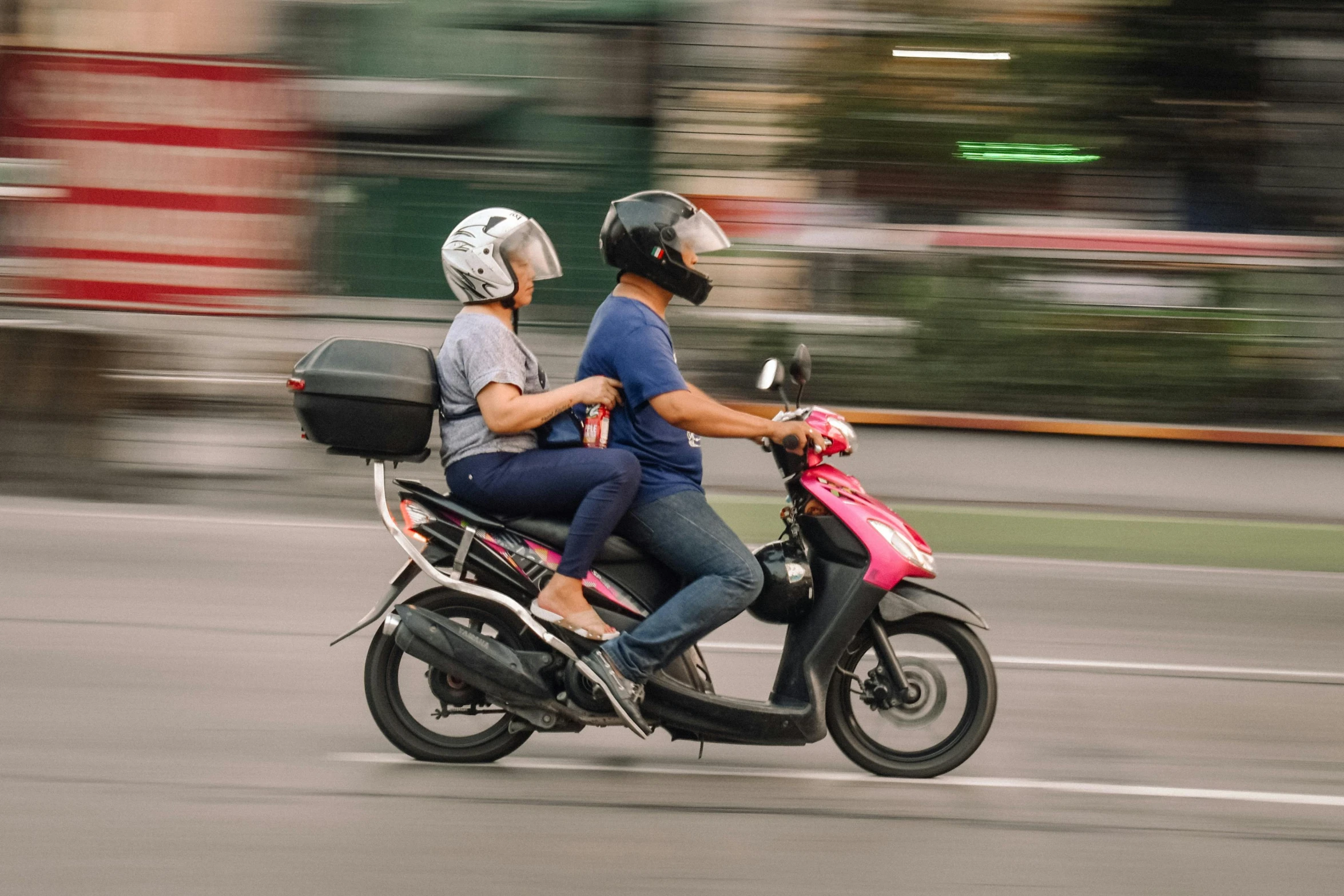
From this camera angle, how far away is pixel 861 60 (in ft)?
37.4

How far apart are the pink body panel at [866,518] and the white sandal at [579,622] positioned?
79cm

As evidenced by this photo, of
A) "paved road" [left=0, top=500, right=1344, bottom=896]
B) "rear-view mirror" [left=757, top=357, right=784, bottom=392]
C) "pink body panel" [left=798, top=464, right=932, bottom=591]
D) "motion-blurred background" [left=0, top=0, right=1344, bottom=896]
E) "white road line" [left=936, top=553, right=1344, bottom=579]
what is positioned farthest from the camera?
"white road line" [left=936, top=553, right=1344, bottom=579]

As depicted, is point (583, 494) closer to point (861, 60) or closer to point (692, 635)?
point (692, 635)

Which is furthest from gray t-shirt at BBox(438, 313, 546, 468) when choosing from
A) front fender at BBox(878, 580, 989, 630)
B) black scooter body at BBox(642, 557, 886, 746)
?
front fender at BBox(878, 580, 989, 630)

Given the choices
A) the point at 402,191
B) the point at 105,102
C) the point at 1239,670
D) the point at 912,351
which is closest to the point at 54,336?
the point at 105,102

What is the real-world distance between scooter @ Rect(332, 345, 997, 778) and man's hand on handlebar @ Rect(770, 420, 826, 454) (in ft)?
0.07

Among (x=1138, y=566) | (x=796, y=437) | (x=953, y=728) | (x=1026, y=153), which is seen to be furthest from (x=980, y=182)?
(x=796, y=437)

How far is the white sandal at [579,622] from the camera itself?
15.4ft

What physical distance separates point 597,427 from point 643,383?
24 cm

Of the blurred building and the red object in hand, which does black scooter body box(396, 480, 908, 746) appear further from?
the blurred building

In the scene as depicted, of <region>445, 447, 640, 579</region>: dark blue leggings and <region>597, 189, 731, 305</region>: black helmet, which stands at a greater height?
<region>597, 189, 731, 305</region>: black helmet

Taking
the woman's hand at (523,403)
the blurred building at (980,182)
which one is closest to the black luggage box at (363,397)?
the woman's hand at (523,403)

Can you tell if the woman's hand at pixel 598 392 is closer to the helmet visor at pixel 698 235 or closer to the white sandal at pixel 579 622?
the helmet visor at pixel 698 235

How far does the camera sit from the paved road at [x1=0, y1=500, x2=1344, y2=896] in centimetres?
403
